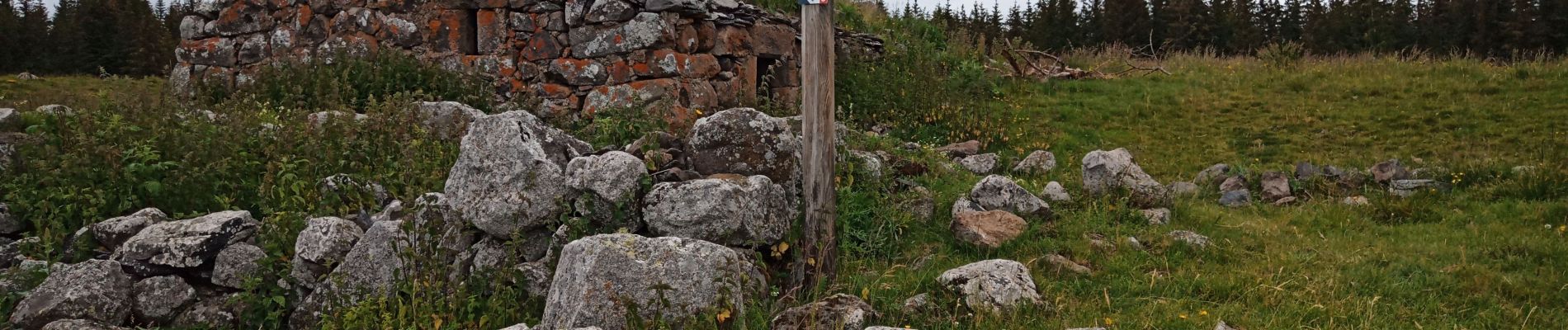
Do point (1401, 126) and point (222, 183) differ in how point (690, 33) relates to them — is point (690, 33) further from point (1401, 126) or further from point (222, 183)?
point (1401, 126)

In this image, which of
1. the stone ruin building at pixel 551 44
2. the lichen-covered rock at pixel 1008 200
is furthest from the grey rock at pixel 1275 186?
the stone ruin building at pixel 551 44

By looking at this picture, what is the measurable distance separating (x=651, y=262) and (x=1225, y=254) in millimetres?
4068

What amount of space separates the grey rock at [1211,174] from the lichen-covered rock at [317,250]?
25.4 ft

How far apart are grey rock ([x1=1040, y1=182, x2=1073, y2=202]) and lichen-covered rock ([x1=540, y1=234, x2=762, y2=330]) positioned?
409 cm

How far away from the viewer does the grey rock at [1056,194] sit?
8085mm

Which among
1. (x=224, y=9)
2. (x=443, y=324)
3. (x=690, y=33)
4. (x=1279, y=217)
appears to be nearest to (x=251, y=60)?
(x=224, y=9)

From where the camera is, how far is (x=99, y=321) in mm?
5090

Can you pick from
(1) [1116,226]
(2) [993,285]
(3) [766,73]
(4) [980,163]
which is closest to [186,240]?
(2) [993,285]

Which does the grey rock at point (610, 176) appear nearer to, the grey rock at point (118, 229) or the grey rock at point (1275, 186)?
the grey rock at point (118, 229)

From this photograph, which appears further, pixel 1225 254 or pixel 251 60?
pixel 251 60

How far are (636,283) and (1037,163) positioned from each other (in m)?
6.81

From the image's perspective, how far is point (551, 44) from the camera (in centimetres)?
1046

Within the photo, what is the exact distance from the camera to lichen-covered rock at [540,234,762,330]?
4594 millimetres

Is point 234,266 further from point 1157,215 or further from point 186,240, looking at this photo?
point 1157,215
